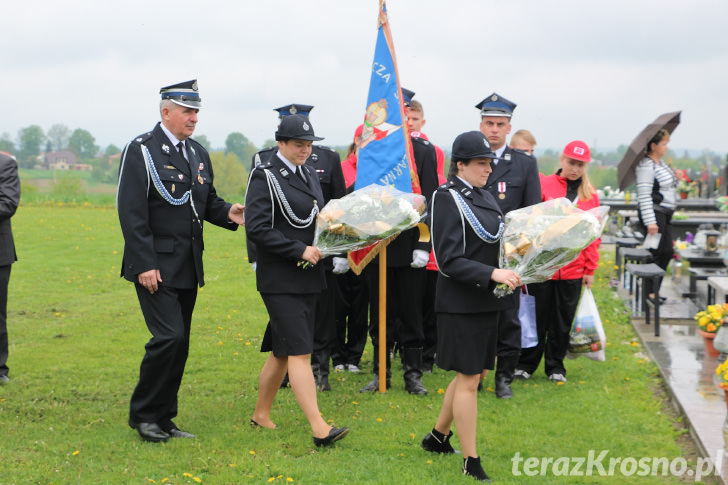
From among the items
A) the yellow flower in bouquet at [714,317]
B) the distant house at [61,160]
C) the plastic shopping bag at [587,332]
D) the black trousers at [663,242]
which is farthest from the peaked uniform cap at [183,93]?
the distant house at [61,160]

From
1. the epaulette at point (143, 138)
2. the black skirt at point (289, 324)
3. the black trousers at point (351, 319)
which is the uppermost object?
the epaulette at point (143, 138)

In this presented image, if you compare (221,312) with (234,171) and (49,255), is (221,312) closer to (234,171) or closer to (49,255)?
(49,255)

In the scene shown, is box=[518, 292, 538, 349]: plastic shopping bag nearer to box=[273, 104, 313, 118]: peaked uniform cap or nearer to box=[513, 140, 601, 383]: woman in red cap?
box=[513, 140, 601, 383]: woman in red cap

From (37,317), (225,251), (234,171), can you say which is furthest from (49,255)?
(234,171)

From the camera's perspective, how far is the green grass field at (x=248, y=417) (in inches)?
207

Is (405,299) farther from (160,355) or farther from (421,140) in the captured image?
(160,355)

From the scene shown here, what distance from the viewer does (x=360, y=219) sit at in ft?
19.3

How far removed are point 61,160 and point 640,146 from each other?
244 ft

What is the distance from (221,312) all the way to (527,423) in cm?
601

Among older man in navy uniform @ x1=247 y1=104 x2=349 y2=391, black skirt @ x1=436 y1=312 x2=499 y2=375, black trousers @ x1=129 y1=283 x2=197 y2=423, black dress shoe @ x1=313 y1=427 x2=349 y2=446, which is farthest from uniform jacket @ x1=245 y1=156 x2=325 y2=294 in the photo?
older man in navy uniform @ x1=247 y1=104 x2=349 y2=391

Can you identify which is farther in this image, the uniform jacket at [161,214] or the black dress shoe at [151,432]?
the black dress shoe at [151,432]

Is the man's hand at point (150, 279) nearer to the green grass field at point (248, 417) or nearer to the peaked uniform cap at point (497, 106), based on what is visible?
the green grass field at point (248, 417)

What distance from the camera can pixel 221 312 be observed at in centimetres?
1147

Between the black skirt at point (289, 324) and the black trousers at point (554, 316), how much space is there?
2.72 m
